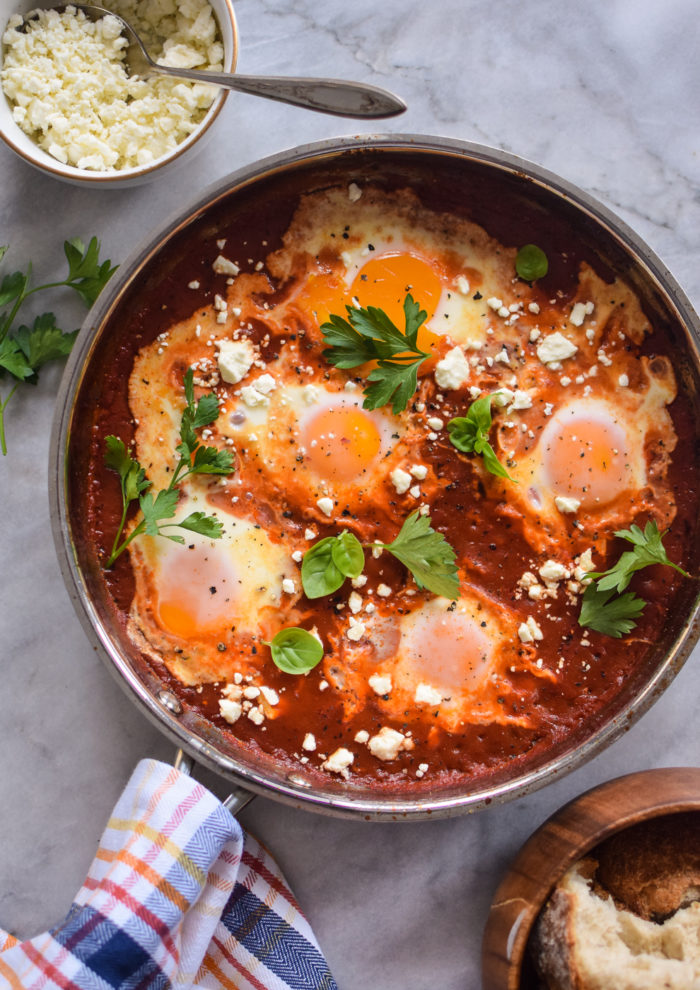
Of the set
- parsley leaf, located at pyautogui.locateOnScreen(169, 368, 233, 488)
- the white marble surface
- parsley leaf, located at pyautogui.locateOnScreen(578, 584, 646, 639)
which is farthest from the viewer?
the white marble surface

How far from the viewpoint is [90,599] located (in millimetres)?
2295

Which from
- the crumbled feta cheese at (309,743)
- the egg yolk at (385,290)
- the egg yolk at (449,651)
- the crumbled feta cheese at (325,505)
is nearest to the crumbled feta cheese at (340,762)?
the crumbled feta cheese at (309,743)

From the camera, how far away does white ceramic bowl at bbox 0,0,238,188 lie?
7.50 feet

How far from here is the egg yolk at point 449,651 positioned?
2.45 metres

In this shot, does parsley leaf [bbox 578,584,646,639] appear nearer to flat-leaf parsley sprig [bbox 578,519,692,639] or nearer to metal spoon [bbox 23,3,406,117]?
flat-leaf parsley sprig [bbox 578,519,692,639]

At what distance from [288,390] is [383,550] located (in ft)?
1.84

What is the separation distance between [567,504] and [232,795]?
1308 millimetres

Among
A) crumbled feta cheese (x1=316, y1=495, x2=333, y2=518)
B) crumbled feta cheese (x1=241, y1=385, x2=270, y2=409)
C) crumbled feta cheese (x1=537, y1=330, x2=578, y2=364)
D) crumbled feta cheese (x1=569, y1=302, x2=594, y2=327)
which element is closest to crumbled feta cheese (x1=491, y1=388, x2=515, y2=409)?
crumbled feta cheese (x1=537, y1=330, x2=578, y2=364)

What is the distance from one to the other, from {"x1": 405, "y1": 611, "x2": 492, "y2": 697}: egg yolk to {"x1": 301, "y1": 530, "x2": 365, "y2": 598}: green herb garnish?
0.28m

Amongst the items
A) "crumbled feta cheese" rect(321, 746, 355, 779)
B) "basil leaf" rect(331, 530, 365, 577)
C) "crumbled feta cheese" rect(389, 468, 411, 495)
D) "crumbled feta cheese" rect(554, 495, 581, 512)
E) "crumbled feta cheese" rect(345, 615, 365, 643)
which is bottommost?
"crumbled feta cheese" rect(321, 746, 355, 779)

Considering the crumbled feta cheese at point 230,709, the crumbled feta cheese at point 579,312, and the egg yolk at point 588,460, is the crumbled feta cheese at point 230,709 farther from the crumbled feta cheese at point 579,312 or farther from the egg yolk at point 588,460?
the crumbled feta cheese at point 579,312

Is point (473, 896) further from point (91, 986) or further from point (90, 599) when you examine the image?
point (90, 599)

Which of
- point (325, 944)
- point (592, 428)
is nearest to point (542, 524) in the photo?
point (592, 428)

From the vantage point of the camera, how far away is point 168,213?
8.45 feet
